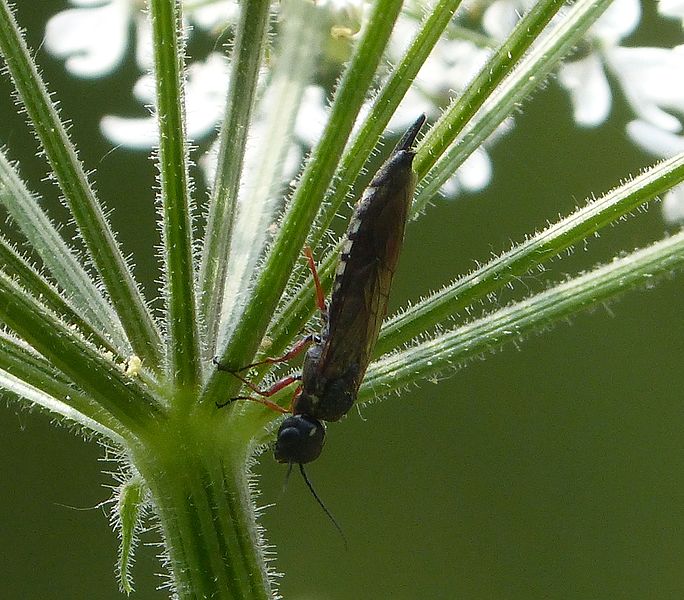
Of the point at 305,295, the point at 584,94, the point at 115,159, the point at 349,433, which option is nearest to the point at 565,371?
the point at 349,433

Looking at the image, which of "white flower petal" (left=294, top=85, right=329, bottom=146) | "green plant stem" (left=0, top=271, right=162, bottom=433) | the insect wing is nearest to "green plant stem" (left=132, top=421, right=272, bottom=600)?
"green plant stem" (left=0, top=271, right=162, bottom=433)

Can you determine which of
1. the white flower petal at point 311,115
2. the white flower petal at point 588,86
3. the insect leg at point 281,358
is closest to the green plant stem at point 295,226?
the insect leg at point 281,358

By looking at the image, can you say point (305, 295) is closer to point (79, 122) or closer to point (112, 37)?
point (112, 37)

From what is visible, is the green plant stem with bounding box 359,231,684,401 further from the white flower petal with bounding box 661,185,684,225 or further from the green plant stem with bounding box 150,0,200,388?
the white flower petal with bounding box 661,185,684,225

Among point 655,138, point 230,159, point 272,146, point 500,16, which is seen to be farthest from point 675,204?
point 230,159

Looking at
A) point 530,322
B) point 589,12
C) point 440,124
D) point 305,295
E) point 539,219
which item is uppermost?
point 539,219

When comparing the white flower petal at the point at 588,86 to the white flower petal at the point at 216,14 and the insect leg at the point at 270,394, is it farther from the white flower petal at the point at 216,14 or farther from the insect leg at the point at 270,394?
the insect leg at the point at 270,394
